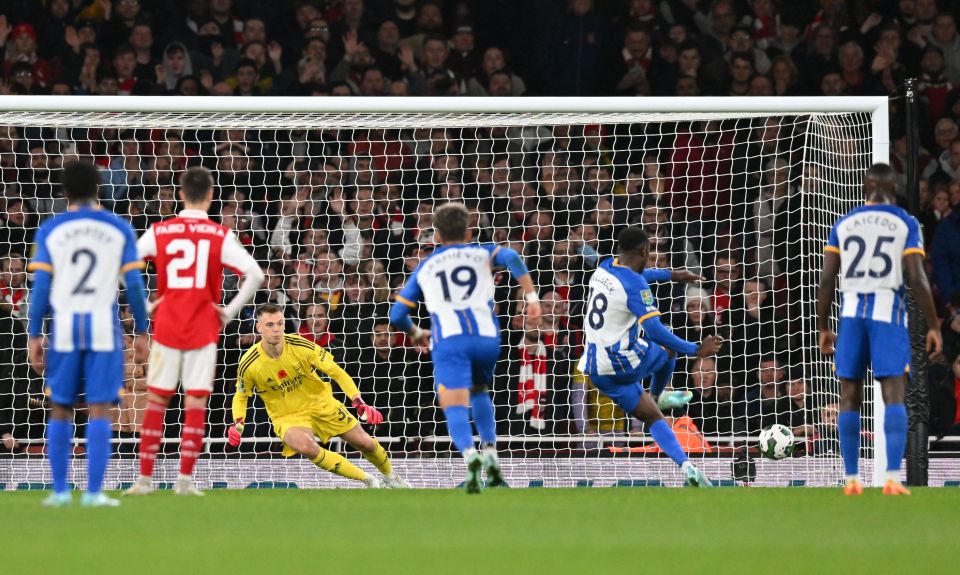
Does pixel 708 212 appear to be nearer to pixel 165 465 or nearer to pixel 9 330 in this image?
pixel 165 465

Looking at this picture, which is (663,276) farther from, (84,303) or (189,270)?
(84,303)

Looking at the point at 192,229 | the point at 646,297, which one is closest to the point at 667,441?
the point at 646,297

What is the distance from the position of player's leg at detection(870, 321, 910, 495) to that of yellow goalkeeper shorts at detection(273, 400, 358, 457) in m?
4.18

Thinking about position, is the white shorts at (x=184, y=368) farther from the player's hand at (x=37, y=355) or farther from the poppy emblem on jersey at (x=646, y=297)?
the player's hand at (x=37, y=355)

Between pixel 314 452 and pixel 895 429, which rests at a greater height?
pixel 895 429

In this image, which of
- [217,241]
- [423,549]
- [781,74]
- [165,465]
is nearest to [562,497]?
[217,241]

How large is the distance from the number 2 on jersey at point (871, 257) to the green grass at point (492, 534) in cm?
120

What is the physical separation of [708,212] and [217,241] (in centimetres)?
657

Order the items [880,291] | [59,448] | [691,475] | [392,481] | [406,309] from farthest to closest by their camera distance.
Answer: [392,481] < [691,475] < [406,309] < [880,291] < [59,448]

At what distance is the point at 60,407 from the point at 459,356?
232 centimetres

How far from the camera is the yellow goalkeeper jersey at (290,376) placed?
10398 mm

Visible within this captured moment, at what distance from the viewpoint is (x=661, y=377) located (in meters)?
10.3

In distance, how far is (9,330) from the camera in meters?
12.3

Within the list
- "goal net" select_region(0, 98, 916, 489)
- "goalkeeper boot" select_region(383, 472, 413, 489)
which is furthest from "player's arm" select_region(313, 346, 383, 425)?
"goal net" select_region(0, 98, 916, 489)
